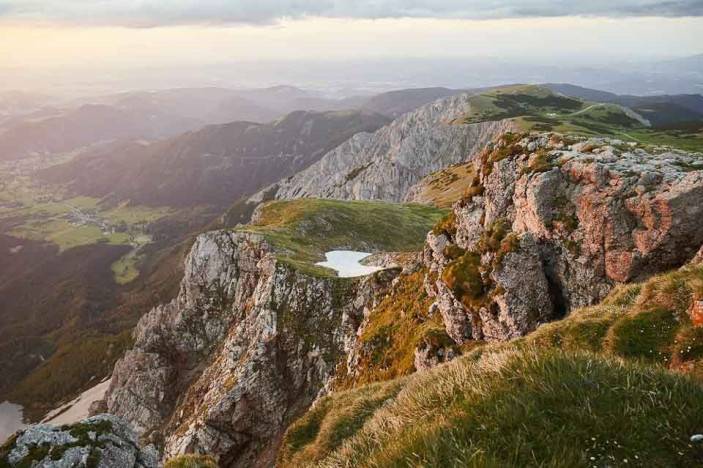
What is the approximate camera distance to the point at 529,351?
7.71 m

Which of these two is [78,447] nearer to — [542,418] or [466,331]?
[542,418]

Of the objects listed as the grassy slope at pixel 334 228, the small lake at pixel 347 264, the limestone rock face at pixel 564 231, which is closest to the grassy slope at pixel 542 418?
the limestone rock face at pixel 564 231

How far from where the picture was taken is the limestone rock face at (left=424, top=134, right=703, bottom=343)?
2294 cm

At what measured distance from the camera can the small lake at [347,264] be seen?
56072mm

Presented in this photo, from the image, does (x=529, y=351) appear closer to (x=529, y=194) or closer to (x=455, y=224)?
(x=529, y=194)

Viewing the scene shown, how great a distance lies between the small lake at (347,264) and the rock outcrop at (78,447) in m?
34.9

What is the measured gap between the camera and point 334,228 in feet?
258

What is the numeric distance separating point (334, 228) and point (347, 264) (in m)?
18.8

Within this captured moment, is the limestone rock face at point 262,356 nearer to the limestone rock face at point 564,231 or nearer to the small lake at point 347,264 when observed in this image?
the small lake at point 347,264

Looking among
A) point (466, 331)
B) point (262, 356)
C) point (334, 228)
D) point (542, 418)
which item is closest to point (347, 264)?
point (262, 356)

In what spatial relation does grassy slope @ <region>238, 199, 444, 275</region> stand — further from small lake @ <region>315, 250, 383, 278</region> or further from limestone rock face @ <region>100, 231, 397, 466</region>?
limestone rock face @ <region>100, 231, 397, 466</region>

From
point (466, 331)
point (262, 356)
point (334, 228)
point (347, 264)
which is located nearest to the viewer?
point (466, 331)

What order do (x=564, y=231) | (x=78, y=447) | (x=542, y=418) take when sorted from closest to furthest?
1. (x=542, y=418)
2. (x=78, y=447)
3. (x=564, y=231)

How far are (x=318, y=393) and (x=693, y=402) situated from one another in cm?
4229
